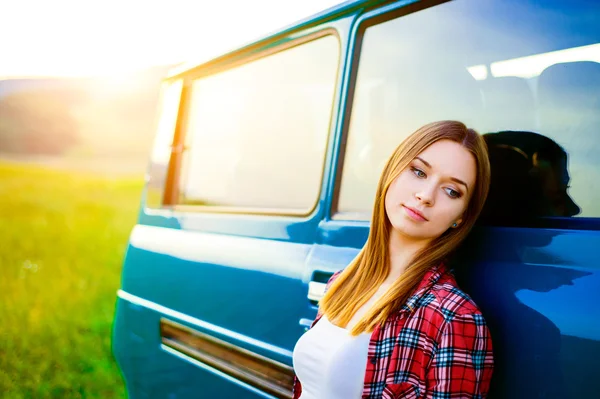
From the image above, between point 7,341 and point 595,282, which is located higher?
point 595,282

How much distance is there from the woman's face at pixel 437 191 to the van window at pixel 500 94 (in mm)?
207

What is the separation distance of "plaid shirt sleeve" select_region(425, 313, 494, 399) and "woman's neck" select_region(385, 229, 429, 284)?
11.1 inches

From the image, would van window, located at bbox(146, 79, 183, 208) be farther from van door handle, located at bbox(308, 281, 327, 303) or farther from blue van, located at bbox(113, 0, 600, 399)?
van door handle, located at bbox(308, 281, 327, 303)

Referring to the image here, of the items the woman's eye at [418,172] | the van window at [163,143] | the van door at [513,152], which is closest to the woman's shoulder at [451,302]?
the van door at [513,152]

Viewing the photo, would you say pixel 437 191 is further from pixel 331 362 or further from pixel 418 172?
pixel 331 362

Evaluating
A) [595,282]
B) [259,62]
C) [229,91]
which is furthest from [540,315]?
[229,91]

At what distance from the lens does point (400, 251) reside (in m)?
1.62

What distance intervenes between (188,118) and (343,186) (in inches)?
56.1

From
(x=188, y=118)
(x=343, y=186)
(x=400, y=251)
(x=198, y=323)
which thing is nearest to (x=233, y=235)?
(x=198, y=323)

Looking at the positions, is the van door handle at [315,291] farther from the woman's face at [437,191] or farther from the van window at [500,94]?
the woman's face at [437,191]

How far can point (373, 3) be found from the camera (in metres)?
2.12

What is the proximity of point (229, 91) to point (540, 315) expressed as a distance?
6.51ft

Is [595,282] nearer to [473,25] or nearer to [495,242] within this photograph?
[495,242]

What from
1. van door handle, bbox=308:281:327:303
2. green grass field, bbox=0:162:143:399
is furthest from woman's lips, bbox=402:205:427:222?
green grass field, bbox=0:162:143:399
